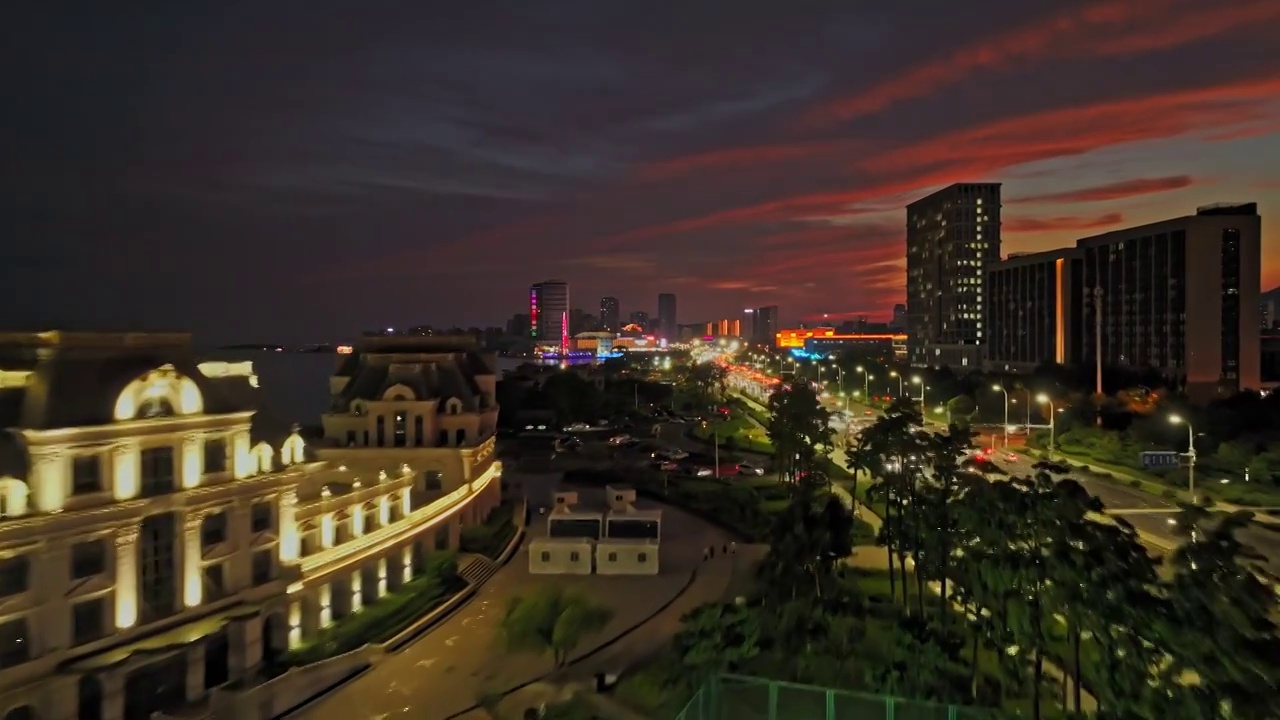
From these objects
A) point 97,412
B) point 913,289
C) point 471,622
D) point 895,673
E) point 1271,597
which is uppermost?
point 913,289

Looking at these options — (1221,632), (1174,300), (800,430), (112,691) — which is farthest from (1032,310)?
(112,691)

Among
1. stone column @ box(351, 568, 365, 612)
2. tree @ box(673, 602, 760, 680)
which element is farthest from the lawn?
tree @ box(673, 602, 760, 680)

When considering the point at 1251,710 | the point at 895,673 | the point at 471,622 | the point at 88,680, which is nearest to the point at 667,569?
the point at 471,622

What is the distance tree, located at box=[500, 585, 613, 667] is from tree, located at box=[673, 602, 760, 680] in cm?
322

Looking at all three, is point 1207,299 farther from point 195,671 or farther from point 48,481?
point 48,481

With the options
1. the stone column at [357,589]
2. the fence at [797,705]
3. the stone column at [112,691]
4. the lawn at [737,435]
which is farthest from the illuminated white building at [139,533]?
the lawn at [737,435]

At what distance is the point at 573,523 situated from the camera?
115ft

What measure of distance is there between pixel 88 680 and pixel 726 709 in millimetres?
13492

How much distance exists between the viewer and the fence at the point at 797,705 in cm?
1462

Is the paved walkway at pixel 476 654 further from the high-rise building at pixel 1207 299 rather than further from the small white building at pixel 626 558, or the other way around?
the high-rise building at pixel 1207 299

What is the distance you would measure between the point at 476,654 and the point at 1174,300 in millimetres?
78330

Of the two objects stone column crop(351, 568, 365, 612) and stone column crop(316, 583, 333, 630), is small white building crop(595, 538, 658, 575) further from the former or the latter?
stone column crop(316, 583, 333, 630)

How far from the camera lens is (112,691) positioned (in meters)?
17.1

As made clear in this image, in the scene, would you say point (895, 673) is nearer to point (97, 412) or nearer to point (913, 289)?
point (97, 412)
